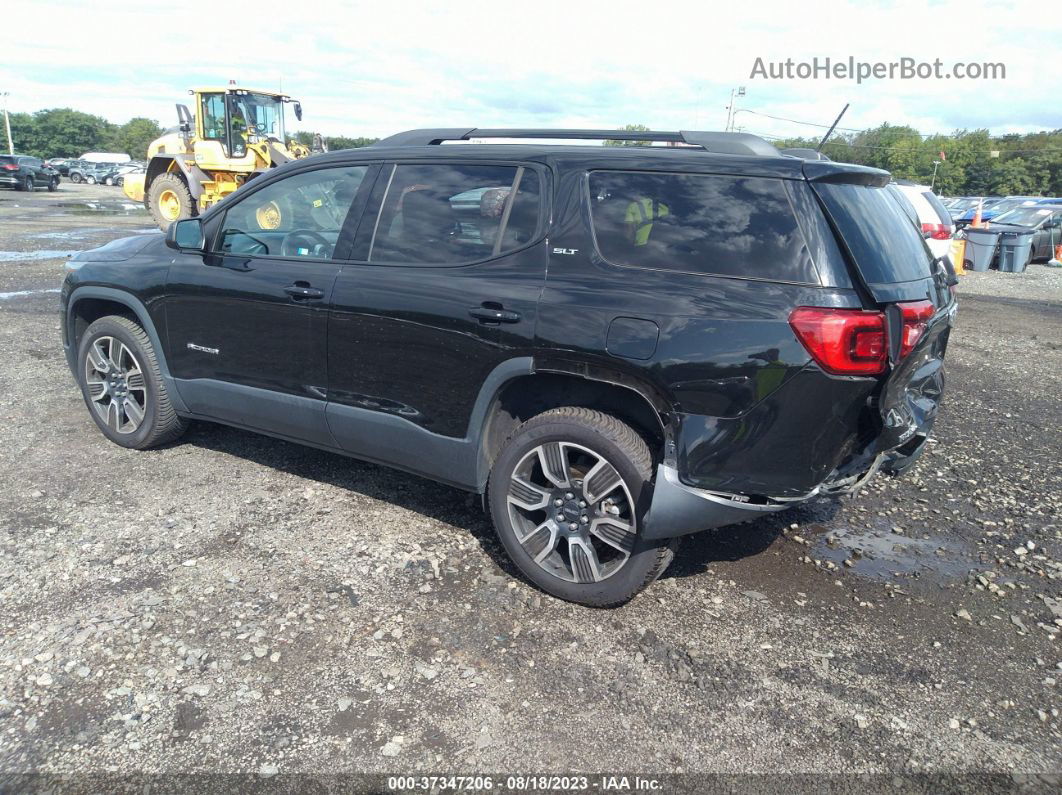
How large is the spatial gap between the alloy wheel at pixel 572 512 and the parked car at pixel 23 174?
41.8m

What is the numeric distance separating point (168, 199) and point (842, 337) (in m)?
19.5

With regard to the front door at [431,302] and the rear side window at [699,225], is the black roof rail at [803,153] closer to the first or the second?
the rear side window at [699,225]

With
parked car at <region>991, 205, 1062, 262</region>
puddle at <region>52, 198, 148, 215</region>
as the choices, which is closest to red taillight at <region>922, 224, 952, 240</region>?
parked car at <region>991, 205, 1062, 262</region>

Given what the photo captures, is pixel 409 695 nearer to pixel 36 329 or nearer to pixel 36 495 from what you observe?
pixel 36 495

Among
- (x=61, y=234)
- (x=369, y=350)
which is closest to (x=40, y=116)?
(x=61, y=234)

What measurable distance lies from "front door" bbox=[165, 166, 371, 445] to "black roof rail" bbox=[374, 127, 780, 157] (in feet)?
1.17

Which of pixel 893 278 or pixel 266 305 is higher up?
pixel 893 278

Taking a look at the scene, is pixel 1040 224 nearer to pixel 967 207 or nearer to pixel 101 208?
pixel 967 207

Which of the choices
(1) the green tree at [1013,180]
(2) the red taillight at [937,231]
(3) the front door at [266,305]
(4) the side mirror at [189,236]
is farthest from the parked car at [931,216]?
(1) the green tree at [1013,180]

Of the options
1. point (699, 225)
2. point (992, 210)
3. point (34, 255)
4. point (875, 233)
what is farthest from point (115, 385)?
point (992, 210)

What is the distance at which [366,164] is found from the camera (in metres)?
4.17

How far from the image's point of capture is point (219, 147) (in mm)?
17812

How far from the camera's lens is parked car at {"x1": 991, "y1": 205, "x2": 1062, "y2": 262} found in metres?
19.8

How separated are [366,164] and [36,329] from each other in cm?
594
